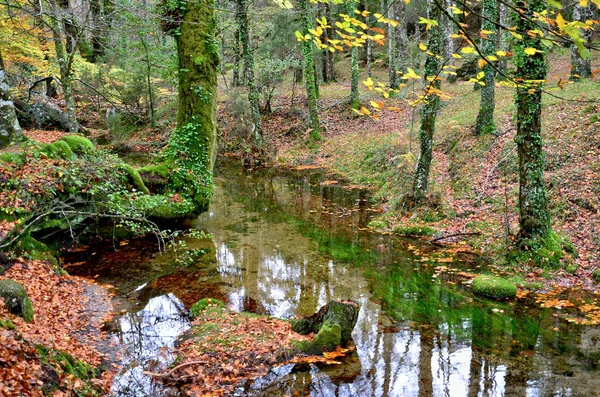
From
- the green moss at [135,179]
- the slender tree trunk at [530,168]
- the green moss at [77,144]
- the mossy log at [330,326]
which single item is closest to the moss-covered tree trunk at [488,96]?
the slender tree trunk at [530,168]

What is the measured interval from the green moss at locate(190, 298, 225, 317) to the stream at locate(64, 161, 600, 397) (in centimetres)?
→ 26

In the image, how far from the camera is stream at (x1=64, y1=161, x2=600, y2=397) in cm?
516

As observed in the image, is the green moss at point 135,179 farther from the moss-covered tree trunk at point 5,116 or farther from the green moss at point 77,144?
the moss-covered tree trunk at point 5,116

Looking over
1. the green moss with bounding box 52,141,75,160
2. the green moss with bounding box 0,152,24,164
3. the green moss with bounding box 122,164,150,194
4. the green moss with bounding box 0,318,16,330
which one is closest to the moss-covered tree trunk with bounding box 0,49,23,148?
the green moss with bounding box 52,141,75,160

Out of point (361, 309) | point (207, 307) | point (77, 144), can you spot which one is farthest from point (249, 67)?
point (361, 309)

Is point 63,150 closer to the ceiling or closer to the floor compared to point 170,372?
closer to the ceiling

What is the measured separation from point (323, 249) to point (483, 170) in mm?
5950

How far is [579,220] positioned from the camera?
893 cm

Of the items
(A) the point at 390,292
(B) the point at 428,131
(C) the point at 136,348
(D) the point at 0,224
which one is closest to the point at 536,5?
(B) the point at 428,131

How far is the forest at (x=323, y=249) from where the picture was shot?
16.5ft

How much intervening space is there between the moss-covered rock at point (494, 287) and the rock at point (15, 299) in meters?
7.32

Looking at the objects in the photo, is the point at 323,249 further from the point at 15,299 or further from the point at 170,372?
the point at 15,299

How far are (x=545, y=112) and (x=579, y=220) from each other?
6.01 metres

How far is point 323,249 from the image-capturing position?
33.1ft
